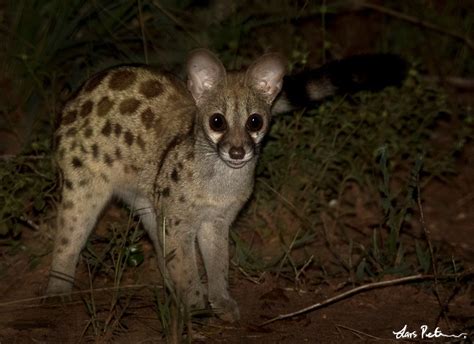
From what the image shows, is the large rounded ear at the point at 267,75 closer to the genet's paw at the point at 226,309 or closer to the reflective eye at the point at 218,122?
the reflective eye at the point at 218,122

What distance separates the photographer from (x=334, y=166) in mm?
6926

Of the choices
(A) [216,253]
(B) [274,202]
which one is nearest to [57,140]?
(A) [216,253]

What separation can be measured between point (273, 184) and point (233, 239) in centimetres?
82

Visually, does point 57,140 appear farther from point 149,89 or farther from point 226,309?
point 226,309

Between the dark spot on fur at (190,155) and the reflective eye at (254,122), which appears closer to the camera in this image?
the reflective eye at (254,122)

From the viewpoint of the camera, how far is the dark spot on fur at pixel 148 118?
570cm

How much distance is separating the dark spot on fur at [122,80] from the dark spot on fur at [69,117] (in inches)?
11.9

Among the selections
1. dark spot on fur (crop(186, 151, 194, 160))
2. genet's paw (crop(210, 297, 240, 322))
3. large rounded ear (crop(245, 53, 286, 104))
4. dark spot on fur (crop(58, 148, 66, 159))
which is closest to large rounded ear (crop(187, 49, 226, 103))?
large rounded ear (crop(245, 53, 286, 104))

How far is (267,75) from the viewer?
5.41 meters

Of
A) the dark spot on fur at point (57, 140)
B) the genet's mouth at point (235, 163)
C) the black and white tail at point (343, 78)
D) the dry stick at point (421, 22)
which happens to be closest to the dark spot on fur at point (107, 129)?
the dark spot on fur at point (57, 140)

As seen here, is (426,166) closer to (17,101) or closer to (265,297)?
(265,297)

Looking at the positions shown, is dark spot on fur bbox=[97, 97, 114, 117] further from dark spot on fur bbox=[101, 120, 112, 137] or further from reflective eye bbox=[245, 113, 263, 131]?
reflective eye bbox=[245, 113, 263, 131]

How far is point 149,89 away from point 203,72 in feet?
1.81

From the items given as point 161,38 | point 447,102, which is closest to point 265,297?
point 161,38
